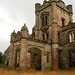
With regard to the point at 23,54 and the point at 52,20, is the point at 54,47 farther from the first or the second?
the point at 23,54

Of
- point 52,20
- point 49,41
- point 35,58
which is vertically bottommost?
point 35,58

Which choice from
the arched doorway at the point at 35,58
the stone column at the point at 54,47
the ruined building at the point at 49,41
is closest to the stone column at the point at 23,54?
the ruined building at the point at 49,41

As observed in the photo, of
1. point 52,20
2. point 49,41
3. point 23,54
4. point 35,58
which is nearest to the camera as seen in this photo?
point 23,54

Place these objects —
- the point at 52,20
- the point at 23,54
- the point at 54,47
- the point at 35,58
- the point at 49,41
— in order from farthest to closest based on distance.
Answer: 1. the point at 35,58
2. the point at 52,20
3. the point at 49,41
4. the point at 54,47
5. the point at 23,54

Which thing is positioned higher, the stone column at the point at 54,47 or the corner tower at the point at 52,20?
the corner tower at the point at 52,20

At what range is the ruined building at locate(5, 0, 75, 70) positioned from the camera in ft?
58.7

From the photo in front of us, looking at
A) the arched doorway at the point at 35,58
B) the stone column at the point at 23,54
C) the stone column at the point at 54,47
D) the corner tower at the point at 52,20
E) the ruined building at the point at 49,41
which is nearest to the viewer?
the stone column at the point at 23,54

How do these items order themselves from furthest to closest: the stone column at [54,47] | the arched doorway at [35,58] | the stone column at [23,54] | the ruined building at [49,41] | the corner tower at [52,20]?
the arched doorway at [35,58] → the corner tower at [52,20] → the stone column at [54,47] → the ruined building at [49,41] → the stone column at [23,54]

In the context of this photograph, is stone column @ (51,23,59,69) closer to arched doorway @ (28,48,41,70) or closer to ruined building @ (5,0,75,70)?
ruined building @ (5,0,75,70)

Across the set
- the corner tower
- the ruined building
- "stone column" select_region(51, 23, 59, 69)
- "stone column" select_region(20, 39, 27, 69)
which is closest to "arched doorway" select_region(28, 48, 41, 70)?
the ruined building

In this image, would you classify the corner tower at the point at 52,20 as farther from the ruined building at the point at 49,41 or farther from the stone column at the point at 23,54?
the stone column at the point at 23,54

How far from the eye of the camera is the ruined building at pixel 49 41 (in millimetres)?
17906

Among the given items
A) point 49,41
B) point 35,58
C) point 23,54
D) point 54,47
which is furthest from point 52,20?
point 23,54

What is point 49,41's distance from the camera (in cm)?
2084
